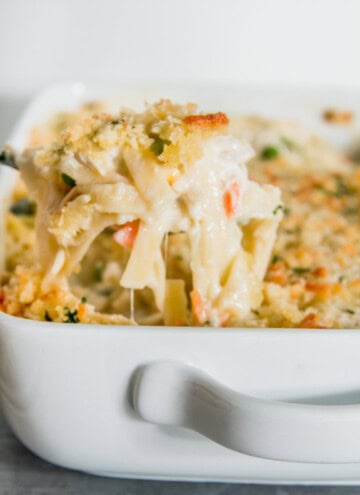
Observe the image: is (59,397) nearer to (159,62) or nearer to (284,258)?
A: (284,258)

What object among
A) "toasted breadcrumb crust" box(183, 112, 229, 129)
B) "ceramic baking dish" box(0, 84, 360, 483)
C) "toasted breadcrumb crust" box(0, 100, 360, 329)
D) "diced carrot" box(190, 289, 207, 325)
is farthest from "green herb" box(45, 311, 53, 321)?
"toasted breadcrumb crust" box(183, 112, 229, 129)

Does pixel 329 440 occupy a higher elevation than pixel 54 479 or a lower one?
higher

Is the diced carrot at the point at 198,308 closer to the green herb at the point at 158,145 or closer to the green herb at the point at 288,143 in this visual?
the green herb at the point at 158,145

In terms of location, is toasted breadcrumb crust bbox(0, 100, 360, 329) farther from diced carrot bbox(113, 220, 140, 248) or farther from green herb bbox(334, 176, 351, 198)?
diced carrot bbox(113, 220, 140, 248)

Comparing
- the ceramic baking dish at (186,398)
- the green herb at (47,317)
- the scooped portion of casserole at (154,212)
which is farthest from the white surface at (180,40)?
the ceramic baking dish at (186,398)

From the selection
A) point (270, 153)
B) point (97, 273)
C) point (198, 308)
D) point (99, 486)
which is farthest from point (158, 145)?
point (270, 153)

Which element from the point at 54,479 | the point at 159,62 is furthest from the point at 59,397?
the point at 159,62
